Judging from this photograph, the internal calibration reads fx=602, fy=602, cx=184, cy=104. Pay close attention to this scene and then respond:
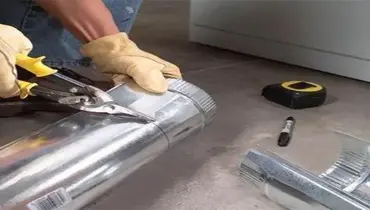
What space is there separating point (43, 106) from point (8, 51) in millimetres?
443

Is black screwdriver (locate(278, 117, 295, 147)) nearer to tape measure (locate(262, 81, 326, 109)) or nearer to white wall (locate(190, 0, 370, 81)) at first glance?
tape measure (locate(262, 81, 326, 109))

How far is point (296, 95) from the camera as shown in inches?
49.4

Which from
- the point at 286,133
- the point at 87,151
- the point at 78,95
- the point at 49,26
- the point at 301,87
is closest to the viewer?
the point at 87,151

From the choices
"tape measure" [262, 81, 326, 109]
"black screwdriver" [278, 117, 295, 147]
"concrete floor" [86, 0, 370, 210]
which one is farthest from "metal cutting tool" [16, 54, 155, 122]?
"tape measure" [262, 81, 326, 109]

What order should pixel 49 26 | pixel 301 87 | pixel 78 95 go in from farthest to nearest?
pixel 301 87 < pixel 49 26 < pixel 78 95

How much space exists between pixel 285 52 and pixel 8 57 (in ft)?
3.41

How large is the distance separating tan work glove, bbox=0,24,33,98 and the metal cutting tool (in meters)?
0.03

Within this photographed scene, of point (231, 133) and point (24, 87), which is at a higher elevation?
point (24, 87)

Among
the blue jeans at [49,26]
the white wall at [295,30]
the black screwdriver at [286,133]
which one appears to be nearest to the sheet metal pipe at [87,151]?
the black screwdriver at [286,133]

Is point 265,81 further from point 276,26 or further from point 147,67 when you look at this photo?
point 147,67

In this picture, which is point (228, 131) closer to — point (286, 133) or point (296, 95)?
point (286, 133)

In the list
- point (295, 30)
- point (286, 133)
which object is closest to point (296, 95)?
point (286, 133)

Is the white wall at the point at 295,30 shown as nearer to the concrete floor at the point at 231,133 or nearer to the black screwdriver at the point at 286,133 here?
the concrete floor at the point at 231,133

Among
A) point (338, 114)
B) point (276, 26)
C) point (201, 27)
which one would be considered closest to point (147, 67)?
point (338, 114)
